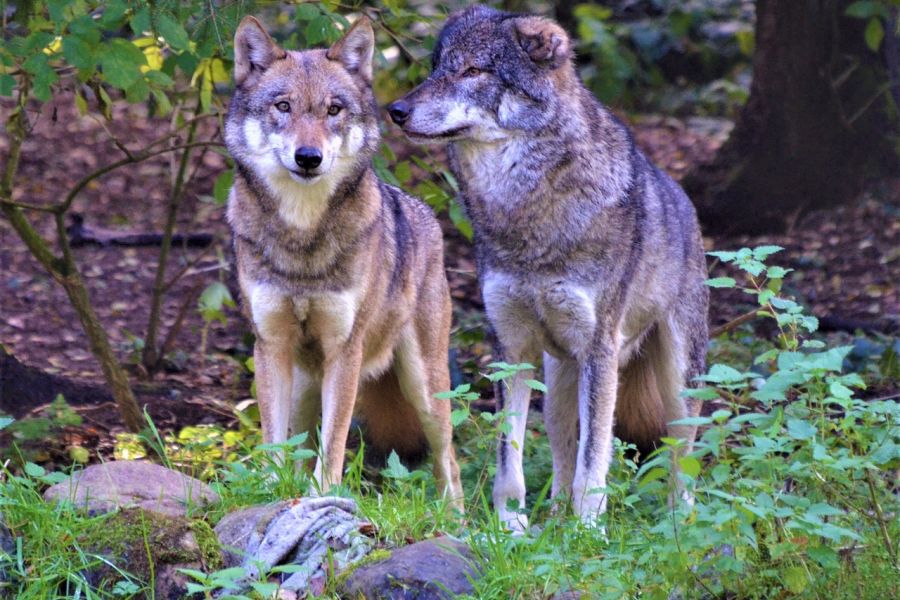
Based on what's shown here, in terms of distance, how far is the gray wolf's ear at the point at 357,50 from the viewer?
5.37 meters

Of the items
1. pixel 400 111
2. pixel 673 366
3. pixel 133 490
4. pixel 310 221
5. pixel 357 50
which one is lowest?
pixel 673 366

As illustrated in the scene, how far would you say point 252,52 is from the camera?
528cm

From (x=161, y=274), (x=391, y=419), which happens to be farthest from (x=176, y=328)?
(x=391, y=419)

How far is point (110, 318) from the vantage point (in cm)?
866

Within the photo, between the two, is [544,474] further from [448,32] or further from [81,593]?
[81,593]

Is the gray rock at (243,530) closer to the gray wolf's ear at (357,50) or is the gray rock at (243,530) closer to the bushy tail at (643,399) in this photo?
the gray wolf's ear at (357,50)

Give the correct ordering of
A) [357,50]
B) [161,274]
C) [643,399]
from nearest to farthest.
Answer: [357,50], [643,399], [161,274]

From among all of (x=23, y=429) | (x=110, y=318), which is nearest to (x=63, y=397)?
(x=23, y=429)

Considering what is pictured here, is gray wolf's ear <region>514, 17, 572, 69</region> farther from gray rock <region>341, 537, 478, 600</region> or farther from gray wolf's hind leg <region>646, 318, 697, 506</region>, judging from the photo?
gray rock <region>341, 537, 478, 600</region>

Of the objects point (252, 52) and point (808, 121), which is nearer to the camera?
point (252, 52)

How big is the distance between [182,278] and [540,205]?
4.66 meters

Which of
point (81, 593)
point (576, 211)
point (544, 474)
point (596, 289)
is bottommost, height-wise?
point (544, 474)

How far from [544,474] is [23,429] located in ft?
9.05

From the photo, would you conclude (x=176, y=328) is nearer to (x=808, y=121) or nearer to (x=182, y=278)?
(x=182, y=278)
